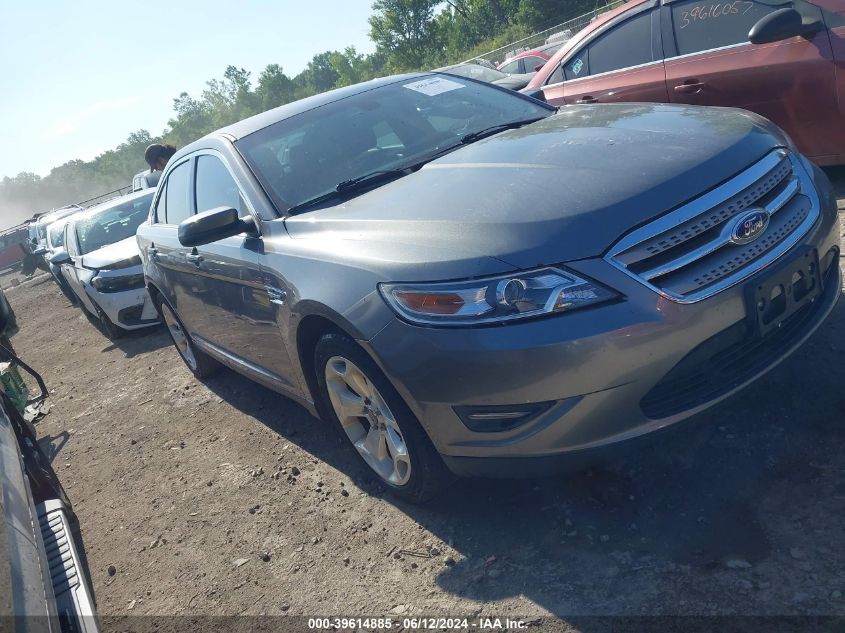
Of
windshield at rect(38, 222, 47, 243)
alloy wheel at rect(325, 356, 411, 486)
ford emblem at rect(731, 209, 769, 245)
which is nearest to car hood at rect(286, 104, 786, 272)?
ford emblem at rect(731, 209, 769, 245)

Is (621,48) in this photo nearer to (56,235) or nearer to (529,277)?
(529,277)

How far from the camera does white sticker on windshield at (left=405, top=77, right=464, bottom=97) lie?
4.12 meters

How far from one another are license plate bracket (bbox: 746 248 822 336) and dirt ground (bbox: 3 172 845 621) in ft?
0.78

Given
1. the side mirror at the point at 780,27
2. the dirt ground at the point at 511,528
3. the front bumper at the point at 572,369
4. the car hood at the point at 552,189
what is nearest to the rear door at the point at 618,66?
the side mirror at the point at 780,27

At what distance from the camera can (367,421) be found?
317cm

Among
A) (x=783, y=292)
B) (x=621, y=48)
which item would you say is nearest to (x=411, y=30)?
(x=621, y=48)

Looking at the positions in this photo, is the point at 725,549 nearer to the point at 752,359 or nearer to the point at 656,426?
the point at 656,426

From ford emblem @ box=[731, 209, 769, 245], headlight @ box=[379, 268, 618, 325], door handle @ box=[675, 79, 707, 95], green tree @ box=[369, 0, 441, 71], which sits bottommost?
ford emblem @ box=[731, 209, 769, 245]

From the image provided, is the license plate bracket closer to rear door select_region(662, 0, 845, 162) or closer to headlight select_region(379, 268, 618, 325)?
headlight select_region(379, 268, 618, 325)

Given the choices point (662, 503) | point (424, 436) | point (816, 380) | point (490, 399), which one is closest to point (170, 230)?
point (424, 436)

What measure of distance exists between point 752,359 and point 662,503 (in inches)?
24.2

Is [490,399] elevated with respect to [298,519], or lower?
elevated

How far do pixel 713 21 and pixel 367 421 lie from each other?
4.06 metres

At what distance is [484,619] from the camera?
2.32 m
